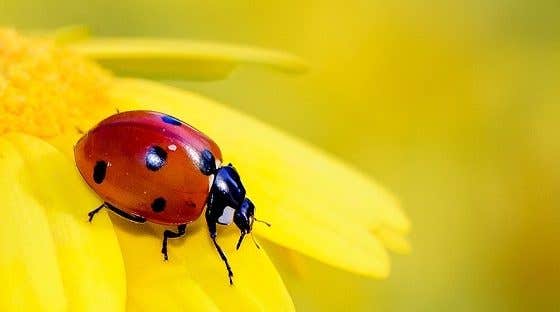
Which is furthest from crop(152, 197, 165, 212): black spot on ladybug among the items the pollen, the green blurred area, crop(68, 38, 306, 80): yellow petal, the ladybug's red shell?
the green blurred area

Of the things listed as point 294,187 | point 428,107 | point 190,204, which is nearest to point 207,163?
point 190,204

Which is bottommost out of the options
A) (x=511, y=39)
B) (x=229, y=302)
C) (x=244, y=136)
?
(x=229, y=302)

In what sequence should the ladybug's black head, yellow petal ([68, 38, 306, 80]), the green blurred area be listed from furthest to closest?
1. the green blurred area
2. yellow petal ([68, 38, 306, 80])
3. the ladybug's black head

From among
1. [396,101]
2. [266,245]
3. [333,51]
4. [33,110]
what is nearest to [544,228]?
[396,101]

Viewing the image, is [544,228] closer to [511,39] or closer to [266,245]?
[511,39]

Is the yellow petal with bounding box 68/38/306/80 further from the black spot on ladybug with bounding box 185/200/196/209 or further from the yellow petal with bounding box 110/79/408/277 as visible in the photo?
the black spot on ladybug with bounding box 185/200/196/209

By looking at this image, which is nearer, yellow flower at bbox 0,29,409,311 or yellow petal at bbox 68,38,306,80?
yellow flower at bbox 0,29,409,311

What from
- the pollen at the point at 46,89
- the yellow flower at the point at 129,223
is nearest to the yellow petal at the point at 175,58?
the yellow flower at the point at 129,223
